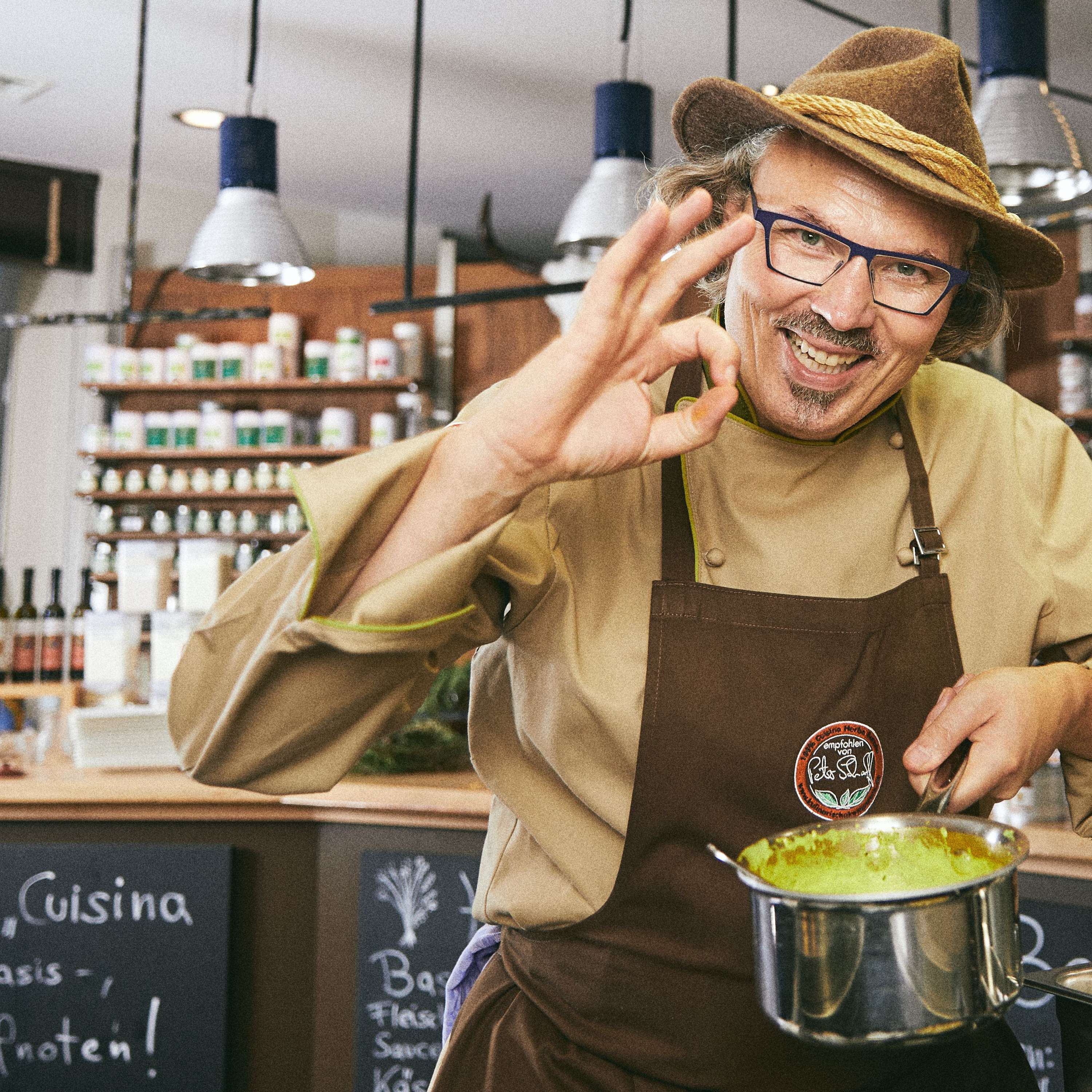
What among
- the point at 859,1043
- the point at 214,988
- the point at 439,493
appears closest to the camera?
the point at 859,1043

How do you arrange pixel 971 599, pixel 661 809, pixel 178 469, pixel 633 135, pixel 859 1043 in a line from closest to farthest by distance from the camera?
1. pixel 859 1043
2. pixel 661 809
3. pixel 971 599
4. pixel 633 135
5. pixel 178 469

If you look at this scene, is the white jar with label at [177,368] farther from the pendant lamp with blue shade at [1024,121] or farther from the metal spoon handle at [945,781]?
the metal spoon handle at [945,781]

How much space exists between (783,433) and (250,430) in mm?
5705

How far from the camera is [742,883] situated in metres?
1.12

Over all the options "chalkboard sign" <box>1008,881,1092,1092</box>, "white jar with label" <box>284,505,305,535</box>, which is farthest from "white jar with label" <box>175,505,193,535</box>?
"chalkboard sign" <box>1008,881,1092,1092</box>

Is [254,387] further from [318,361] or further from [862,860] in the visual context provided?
[862,860]

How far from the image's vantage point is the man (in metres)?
0.99

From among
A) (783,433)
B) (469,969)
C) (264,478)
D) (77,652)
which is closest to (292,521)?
(264,478)

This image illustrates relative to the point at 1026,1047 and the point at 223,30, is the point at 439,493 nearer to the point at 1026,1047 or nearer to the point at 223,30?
the point at 1026,1047

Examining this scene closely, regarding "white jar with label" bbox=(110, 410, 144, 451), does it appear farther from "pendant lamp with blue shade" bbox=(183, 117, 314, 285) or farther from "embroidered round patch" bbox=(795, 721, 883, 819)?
"embroidered round patch" bbox=(795, 721, 883, 819)

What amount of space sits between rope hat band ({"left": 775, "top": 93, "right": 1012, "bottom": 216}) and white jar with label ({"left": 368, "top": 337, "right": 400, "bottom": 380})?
558cm

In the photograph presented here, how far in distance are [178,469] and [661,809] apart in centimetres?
611

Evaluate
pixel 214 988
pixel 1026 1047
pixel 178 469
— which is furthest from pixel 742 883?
pixel 178 469

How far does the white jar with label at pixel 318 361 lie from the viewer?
6.66 m
